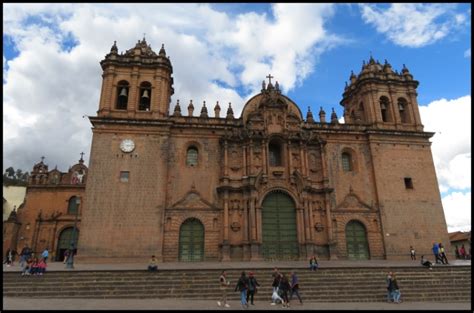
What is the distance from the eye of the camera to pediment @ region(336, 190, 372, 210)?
24.1 meters

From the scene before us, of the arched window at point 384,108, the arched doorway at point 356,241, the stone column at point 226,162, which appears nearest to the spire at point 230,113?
the stone column at point 226,162

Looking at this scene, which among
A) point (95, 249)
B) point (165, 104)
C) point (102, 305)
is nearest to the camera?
point (102, 305)

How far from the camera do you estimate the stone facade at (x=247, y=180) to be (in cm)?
2183

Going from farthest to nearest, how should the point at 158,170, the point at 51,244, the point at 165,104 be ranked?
the point at 51,244, the point at 165,104, the point at 158,170

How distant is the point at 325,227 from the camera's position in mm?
23094

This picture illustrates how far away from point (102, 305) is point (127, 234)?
996 cm

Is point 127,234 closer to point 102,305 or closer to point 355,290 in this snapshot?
point 102,305

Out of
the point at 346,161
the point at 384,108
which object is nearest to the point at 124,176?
the point at 346,161

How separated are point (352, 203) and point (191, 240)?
11.4 m

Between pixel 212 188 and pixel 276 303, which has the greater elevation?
pixel 212 188

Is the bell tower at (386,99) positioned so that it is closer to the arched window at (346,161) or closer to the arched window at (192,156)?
the arched window at (346,161)

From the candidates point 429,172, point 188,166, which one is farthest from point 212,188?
point 429,172

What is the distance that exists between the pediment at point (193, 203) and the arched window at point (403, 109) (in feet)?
56.6

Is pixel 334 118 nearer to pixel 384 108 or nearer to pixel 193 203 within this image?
pixel 384 108
